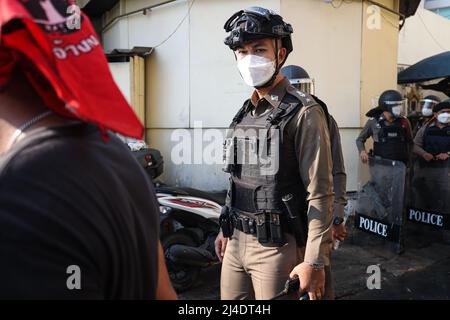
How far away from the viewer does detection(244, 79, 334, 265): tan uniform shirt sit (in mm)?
1929

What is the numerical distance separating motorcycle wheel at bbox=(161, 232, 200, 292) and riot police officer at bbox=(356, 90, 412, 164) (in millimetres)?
2800

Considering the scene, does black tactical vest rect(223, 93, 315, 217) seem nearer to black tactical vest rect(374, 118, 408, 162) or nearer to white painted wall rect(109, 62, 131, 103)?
black tactical vest rect(374, 118, 408, 162)

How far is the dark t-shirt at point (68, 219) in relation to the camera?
29.7 inches

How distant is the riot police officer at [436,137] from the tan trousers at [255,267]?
4318mm

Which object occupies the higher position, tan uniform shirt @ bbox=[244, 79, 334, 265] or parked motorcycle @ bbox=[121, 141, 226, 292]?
tan uniform shirt @ bbox=[244, 79, 334, 265]

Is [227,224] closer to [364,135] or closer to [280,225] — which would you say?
[280,225]

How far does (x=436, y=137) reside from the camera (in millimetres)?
5992

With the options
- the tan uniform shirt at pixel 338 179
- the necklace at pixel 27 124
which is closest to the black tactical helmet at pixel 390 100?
the tan uniform shirt at pixel 338 179

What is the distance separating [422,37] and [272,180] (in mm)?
11498

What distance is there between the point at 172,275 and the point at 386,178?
2838mm

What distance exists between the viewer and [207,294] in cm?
373

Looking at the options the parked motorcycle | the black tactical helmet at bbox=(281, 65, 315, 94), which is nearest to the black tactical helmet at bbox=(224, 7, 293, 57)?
the black tactical helmet at bbox=(281, 65, 315, 94)

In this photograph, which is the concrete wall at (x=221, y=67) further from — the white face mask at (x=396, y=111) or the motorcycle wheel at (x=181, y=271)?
the motorcycle wheel at (x=181, y=271)

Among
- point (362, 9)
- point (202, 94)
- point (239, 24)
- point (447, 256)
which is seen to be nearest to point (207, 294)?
point (239, 24)
